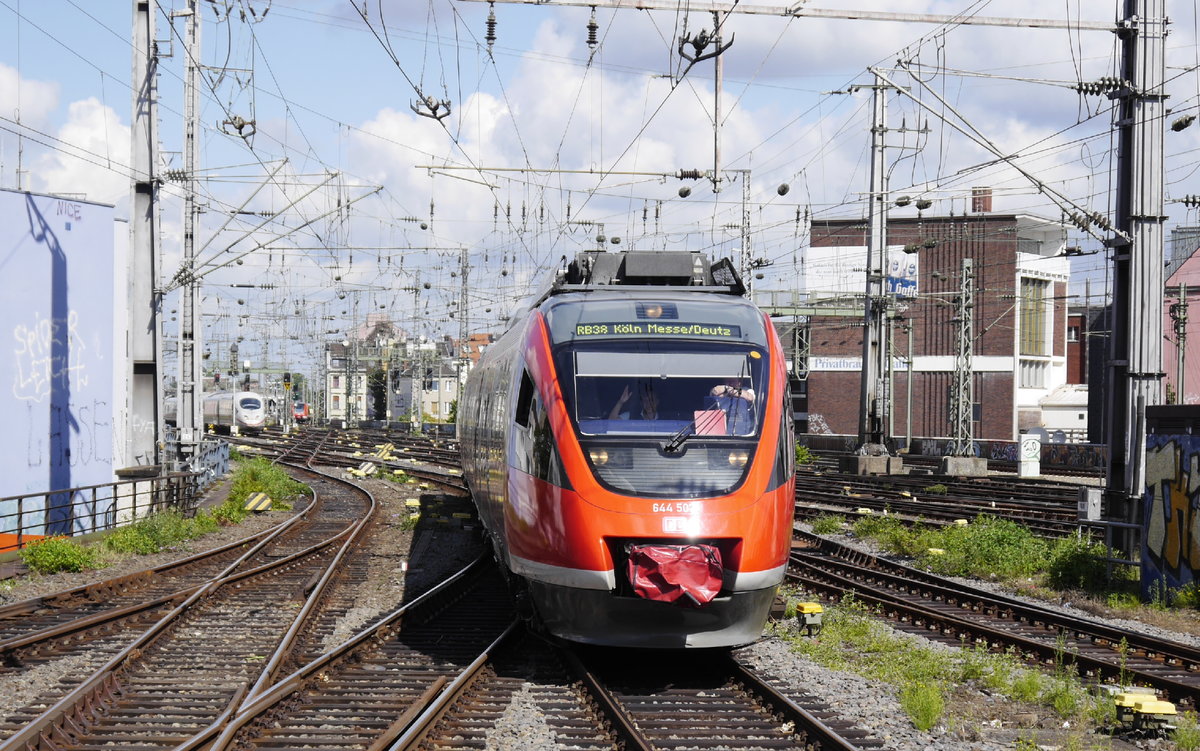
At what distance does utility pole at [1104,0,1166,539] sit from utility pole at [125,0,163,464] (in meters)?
19.0

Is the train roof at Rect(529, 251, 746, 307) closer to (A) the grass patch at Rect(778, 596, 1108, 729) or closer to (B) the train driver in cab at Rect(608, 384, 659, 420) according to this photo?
(B) the train driver in cab at Rect(608, 384, 659, 420)

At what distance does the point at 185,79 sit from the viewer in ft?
87.1

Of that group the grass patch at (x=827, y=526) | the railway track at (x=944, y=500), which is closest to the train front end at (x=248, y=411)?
the railway track at (x=944, y=500)

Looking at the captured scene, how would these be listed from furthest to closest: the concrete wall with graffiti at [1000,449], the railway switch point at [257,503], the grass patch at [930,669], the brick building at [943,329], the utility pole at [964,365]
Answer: the brick building at [943,329] < the concrete wall with graffiti at [1000,449] < the utility pole at [964,365] < the railway switch point at [257,503] < the grass patch at [930,669]

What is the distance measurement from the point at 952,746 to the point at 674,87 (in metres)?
13.4

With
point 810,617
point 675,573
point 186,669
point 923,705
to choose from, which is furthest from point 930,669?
point 186,669

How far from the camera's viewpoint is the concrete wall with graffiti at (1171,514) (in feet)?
46.5

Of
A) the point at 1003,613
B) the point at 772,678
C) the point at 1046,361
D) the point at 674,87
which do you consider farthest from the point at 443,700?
the point at 1046,361

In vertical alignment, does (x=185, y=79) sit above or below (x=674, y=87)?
above

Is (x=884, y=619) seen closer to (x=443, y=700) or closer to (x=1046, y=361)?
(x=443, y=700)

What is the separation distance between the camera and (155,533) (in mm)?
20578

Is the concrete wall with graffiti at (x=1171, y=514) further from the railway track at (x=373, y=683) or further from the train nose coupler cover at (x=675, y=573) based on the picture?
the railway track at (x=373, y=683)

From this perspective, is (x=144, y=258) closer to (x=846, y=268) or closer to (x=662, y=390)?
(x=662, y=390)

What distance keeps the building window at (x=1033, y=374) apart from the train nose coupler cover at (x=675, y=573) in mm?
64511
